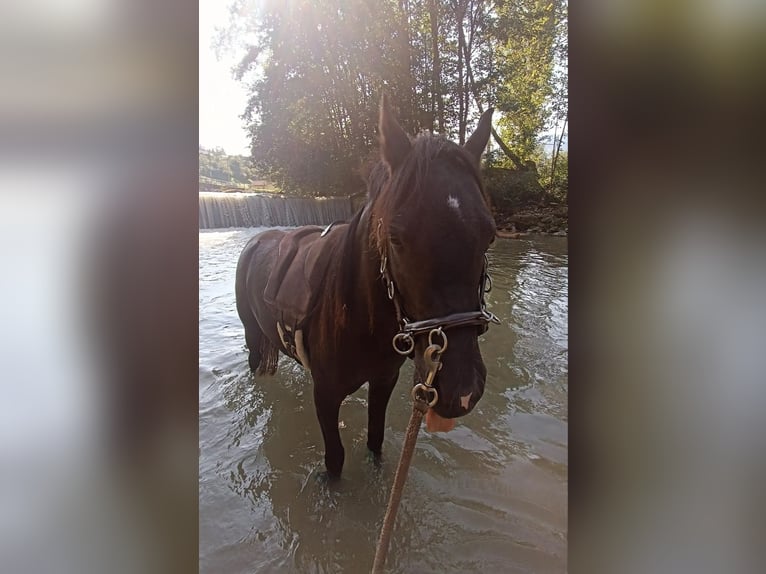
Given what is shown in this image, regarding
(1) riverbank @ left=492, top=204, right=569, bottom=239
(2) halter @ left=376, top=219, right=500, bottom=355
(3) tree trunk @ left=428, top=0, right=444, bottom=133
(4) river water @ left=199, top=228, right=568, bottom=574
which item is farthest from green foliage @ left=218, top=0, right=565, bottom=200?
(2) halter @ left=376, top=219, right=500, bottom=355

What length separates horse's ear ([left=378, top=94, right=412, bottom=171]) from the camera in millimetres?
824

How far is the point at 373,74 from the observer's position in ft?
3.36

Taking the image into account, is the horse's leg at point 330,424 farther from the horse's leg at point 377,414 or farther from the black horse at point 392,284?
the horse's leg at point 377,414

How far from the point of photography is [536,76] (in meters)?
0.96

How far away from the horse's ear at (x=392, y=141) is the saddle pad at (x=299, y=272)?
379 millimetres

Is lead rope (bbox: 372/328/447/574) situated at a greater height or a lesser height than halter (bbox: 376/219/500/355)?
lesser

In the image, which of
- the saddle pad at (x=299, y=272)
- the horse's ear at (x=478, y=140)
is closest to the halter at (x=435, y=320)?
the horse's ear at (x=478, y=140)

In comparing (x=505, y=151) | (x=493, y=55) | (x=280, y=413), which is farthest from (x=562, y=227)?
(x=280, y=413)

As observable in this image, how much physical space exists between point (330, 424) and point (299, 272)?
507mm

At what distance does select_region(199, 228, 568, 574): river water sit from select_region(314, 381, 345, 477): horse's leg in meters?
0.05

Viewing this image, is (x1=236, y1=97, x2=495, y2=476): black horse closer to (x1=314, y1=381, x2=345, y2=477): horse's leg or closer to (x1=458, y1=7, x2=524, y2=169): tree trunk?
(x1=314, y1=381, x2=345, y2=477): horse's leg
